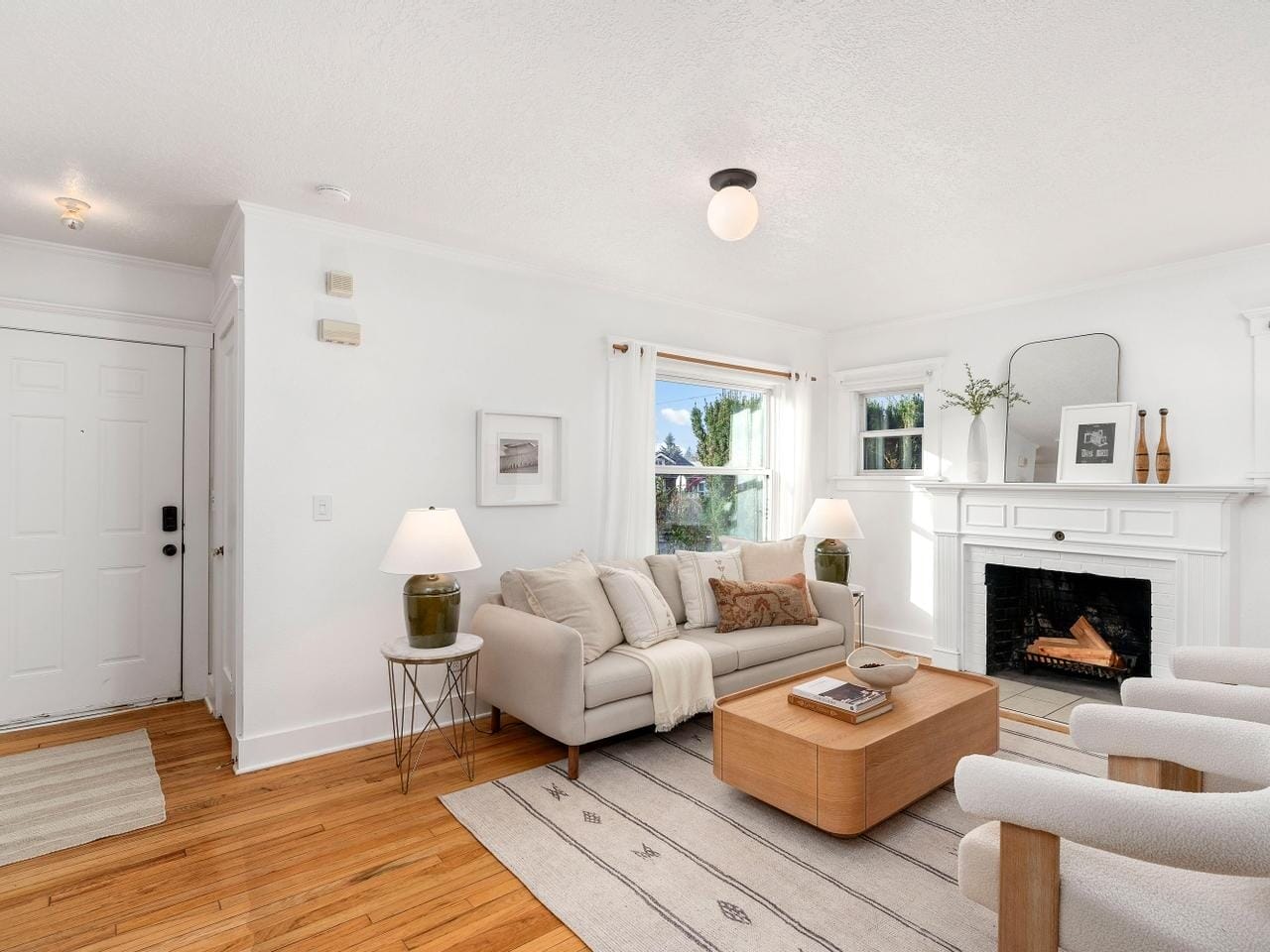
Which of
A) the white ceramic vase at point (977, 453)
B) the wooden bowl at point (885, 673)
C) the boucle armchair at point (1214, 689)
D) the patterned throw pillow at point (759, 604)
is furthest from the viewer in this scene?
the white ceramic vase at point (977, 453)

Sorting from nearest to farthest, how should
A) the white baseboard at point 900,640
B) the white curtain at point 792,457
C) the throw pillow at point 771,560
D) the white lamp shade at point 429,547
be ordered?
the white lamp shade at point 429,547 → the throw pillow at point 771,560 → the white baseboard at point 900,640 → the white curtain at point 792,457

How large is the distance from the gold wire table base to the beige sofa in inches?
6.8

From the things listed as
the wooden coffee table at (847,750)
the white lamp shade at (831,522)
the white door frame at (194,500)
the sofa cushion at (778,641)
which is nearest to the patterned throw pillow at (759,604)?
the sofa cushion at (778,641)

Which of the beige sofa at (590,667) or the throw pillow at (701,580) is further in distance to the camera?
the throw pillow at (701,580)

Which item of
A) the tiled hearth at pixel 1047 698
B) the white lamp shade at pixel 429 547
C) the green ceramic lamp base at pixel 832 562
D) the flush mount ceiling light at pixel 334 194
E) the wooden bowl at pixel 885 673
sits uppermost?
the flush mount ceiling light at pixel 334 194

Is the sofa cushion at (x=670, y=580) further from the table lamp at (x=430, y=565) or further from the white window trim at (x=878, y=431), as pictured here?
the white window trim at (x=878, y=431)

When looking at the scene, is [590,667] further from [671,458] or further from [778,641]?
[671,458]

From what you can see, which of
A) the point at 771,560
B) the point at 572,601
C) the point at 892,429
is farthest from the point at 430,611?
the point at 892,429

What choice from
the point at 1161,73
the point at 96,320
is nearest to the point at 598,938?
the point at 1161,73

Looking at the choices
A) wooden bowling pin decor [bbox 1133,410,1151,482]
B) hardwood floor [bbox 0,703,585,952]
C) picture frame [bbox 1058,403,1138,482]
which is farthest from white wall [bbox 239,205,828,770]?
wooden bowling pin decor [bbox 1133,410,1151,482]

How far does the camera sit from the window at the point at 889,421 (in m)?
5.09

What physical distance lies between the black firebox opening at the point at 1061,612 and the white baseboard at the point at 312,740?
12.5 ft

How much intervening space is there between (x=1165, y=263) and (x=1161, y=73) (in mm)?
2351

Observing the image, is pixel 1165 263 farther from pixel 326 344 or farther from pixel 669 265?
pixel 326 344
